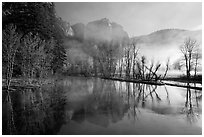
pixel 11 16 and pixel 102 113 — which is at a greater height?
pixel 11 16

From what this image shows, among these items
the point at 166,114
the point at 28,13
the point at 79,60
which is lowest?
the point at 166,114

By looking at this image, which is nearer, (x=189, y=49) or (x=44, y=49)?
(x=44, y=49)

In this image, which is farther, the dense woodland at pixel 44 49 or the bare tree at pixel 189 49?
the bare tree at pixel 189 49

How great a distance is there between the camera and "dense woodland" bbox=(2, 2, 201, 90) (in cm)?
1933

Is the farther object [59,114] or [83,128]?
[59,114]

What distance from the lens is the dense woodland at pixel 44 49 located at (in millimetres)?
19327

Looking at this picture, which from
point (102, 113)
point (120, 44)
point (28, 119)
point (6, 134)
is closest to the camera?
point (6, 134)

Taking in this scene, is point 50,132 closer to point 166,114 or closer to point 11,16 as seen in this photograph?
point 166,114

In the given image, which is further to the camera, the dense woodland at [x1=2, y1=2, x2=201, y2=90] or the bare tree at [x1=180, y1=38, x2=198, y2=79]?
the bare tree at [x1=180, y1=38, x2=198, y2=79]

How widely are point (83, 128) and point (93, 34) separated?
169 feet

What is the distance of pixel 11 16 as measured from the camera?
3073 centimetres

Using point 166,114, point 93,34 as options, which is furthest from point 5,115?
point 93,34

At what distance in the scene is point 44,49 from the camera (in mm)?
27406

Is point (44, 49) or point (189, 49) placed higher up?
point (189, 49)
